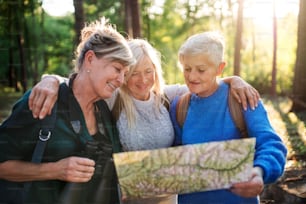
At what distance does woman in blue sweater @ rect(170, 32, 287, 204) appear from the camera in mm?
1613

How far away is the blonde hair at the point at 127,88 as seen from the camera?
184cm

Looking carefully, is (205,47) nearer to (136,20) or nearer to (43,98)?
(43,98)

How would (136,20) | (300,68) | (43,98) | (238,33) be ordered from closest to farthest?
(43,98) < (300,68) < (136,20) < (238,33)

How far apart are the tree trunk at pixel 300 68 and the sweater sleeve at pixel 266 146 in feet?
14.4

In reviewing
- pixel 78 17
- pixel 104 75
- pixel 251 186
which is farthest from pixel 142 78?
pixel 78 17

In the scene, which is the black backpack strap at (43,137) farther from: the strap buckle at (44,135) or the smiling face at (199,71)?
the smiling face at (199,71)

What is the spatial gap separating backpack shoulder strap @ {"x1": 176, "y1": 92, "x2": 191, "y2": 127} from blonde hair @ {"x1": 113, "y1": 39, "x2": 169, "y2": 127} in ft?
0.28

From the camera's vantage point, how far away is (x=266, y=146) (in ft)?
5.22

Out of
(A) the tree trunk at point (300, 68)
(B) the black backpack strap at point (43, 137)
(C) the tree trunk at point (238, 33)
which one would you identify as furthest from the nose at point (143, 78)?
(C) the tree trunk at point (238, 33)

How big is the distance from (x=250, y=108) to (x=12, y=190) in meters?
0.82

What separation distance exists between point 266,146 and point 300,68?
484 centimetres

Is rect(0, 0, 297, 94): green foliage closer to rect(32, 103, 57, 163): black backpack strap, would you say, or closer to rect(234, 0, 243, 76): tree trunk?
rect(234, 0, 243, 76): tree trunk

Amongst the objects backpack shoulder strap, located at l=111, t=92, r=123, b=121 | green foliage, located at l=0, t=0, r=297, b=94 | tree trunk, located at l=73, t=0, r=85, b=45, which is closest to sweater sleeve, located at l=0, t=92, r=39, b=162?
backpack shoulder strap, located at l=111, t=92, r=123, b=121

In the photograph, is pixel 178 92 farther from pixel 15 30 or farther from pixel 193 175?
pixel 15 30
